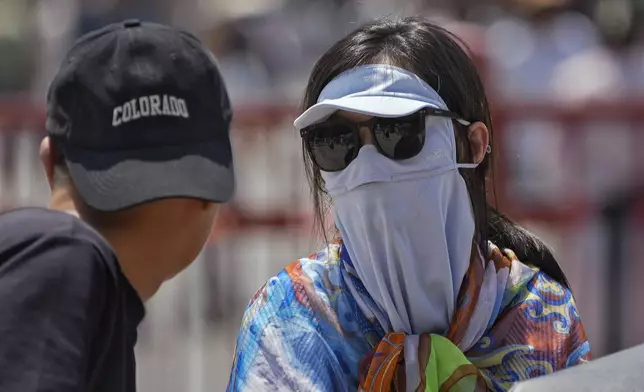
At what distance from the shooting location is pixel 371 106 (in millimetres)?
2037

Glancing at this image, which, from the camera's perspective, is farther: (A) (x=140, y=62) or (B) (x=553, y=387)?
(A) (x=140, y=62)

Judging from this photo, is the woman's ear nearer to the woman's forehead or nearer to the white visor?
the white visor

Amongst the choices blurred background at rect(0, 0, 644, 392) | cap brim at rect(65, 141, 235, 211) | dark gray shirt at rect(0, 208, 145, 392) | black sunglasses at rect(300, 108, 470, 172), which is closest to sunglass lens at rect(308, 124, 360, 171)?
black sunglasses at rect(300, 108, 470, 172)

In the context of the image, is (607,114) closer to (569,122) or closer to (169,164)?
(569,122)

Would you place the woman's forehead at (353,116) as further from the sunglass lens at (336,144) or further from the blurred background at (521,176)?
the blurred background at (521,176)

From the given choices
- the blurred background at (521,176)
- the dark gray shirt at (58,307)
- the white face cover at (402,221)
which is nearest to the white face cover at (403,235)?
the white face cover at (402,221)

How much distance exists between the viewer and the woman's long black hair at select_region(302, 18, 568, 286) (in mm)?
2131

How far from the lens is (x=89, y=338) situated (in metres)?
1.83

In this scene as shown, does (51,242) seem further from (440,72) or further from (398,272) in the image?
(440,72)

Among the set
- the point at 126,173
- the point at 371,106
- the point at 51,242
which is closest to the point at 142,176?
the point at 126,173

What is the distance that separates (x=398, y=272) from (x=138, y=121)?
55 centimetres

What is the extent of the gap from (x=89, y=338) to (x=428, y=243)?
632 millimetres

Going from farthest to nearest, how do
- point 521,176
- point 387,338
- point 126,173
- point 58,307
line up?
point 521,176 < point 126,173 < point 387,338 < point 58,307

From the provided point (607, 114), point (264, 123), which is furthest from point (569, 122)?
point (264, 123)
